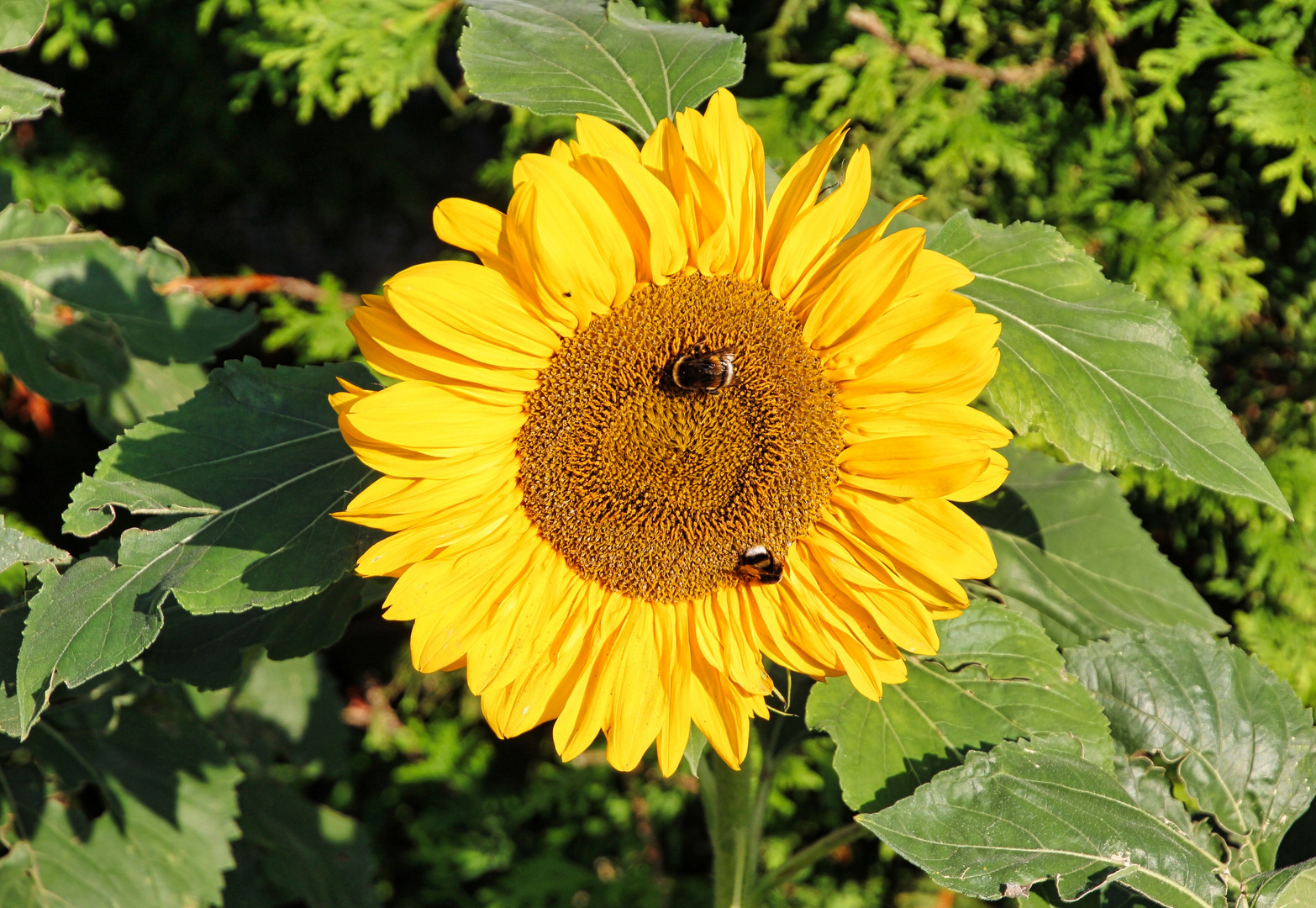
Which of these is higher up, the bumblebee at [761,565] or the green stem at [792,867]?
the bumblebee at [761,565]

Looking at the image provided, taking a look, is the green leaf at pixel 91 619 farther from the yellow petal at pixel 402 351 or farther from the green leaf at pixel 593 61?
the green leaf at pixel 593 61

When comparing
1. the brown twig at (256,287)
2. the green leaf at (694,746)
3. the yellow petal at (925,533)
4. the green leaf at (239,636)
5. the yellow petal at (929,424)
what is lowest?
the brown twig at (256,287)

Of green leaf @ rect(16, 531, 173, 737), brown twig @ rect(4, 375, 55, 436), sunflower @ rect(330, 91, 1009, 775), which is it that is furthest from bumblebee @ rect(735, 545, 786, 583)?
brown twig @ rect(4, 375, 55, 436)

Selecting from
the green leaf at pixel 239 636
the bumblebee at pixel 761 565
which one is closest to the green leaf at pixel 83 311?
the green leaf at pixel 239 636

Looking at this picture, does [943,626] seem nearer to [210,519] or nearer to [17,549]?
[210,519]

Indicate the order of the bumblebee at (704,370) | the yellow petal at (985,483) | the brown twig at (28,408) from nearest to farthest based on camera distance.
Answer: the yellow petal at (985,483)
the bumblebee at (704,370)
the brown twig at (28,408)

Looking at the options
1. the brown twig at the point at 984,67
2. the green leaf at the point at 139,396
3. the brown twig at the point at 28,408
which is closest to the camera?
the green leaf at the point at 139,396

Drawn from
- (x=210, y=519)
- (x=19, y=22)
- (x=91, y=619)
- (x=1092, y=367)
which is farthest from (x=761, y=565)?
(x=19, y=22)
